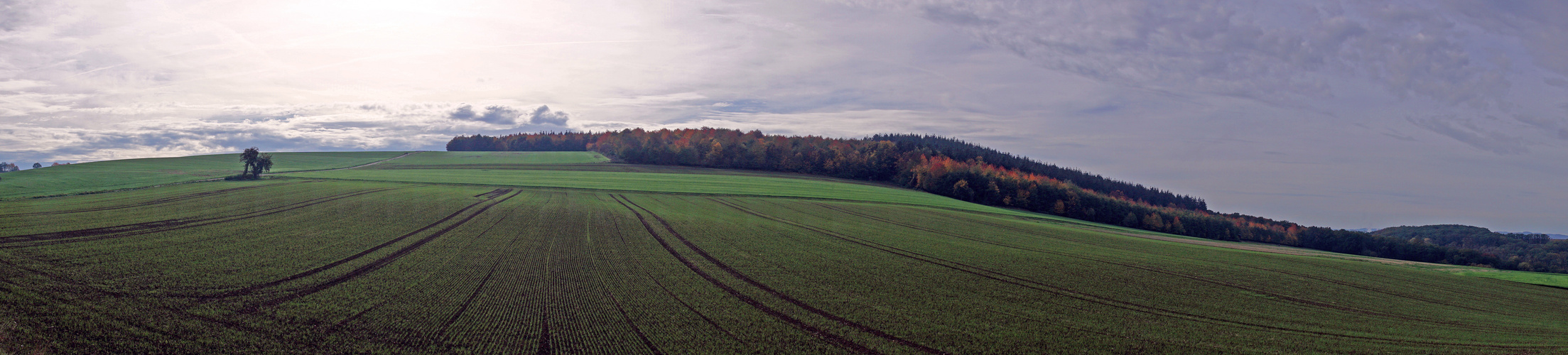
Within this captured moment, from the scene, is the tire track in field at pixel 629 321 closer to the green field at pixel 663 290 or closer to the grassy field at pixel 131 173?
the green field at pixel 663 290

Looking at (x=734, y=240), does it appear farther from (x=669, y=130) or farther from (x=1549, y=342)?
(x=669, y=130)

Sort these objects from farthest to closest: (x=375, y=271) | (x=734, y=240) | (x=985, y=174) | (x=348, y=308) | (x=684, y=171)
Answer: (x=684, y=171) < (x=985, y=174) < (x=734, y=240) < (x=375, y=271) < (x=348, y=308)

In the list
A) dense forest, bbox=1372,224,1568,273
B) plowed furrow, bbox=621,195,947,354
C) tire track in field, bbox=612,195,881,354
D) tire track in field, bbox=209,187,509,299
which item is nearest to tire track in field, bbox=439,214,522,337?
tire track in field, bbox=209,187,509,299

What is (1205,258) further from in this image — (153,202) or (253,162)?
(253,162)

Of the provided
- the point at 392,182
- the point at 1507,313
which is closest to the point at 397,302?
the point at 1507,313

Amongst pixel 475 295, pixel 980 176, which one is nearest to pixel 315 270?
pixel 475 295

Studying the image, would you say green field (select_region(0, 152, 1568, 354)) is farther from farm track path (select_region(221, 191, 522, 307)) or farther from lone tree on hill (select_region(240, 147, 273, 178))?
lone tree on hill (select_region(240, 147, 273, 178))

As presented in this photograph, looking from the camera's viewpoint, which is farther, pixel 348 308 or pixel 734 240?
pixel 734 240

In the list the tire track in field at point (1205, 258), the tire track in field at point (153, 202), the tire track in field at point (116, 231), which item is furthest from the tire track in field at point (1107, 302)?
the tire track in field at point (153, 202)
